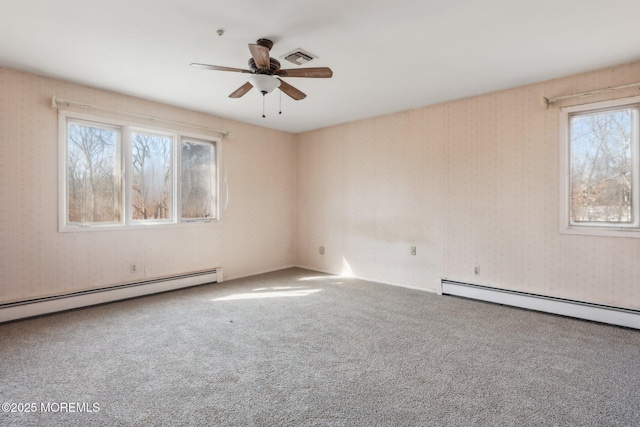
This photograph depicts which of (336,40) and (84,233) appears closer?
(336,40)

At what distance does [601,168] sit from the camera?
3.29 metres

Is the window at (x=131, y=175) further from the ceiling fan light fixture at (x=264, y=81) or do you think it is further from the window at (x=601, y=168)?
the window at (x=601, y=168)

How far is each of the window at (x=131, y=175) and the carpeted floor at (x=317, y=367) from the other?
3.98ft

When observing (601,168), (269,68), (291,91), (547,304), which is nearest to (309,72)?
(269,68)

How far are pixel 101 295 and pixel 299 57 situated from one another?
352cm

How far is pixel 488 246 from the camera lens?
3.94 meters

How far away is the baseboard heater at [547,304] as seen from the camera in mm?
3053

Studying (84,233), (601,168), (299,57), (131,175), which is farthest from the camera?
(131,175)

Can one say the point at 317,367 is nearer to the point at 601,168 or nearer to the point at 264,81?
the point at 264,81

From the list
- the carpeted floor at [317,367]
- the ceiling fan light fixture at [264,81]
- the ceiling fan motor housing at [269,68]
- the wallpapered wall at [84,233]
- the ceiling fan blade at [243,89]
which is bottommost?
the carpeted floor at [317,367]

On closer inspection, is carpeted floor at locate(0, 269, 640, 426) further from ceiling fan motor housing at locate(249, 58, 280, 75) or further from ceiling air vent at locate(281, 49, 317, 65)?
ceiling air vent at locate(281, 49, 317, 65)

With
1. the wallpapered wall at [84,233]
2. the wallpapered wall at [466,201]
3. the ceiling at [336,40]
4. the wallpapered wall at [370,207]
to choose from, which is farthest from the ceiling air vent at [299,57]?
the wallpapered wall at [84,233]

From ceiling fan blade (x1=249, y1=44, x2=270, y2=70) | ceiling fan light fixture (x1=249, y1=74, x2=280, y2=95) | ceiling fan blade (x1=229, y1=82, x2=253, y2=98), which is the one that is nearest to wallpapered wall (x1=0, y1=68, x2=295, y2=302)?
ceiling fan blade (x1=229, y1=82, x2=253, y2=98)

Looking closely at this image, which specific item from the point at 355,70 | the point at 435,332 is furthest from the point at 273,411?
the point at 355,70
